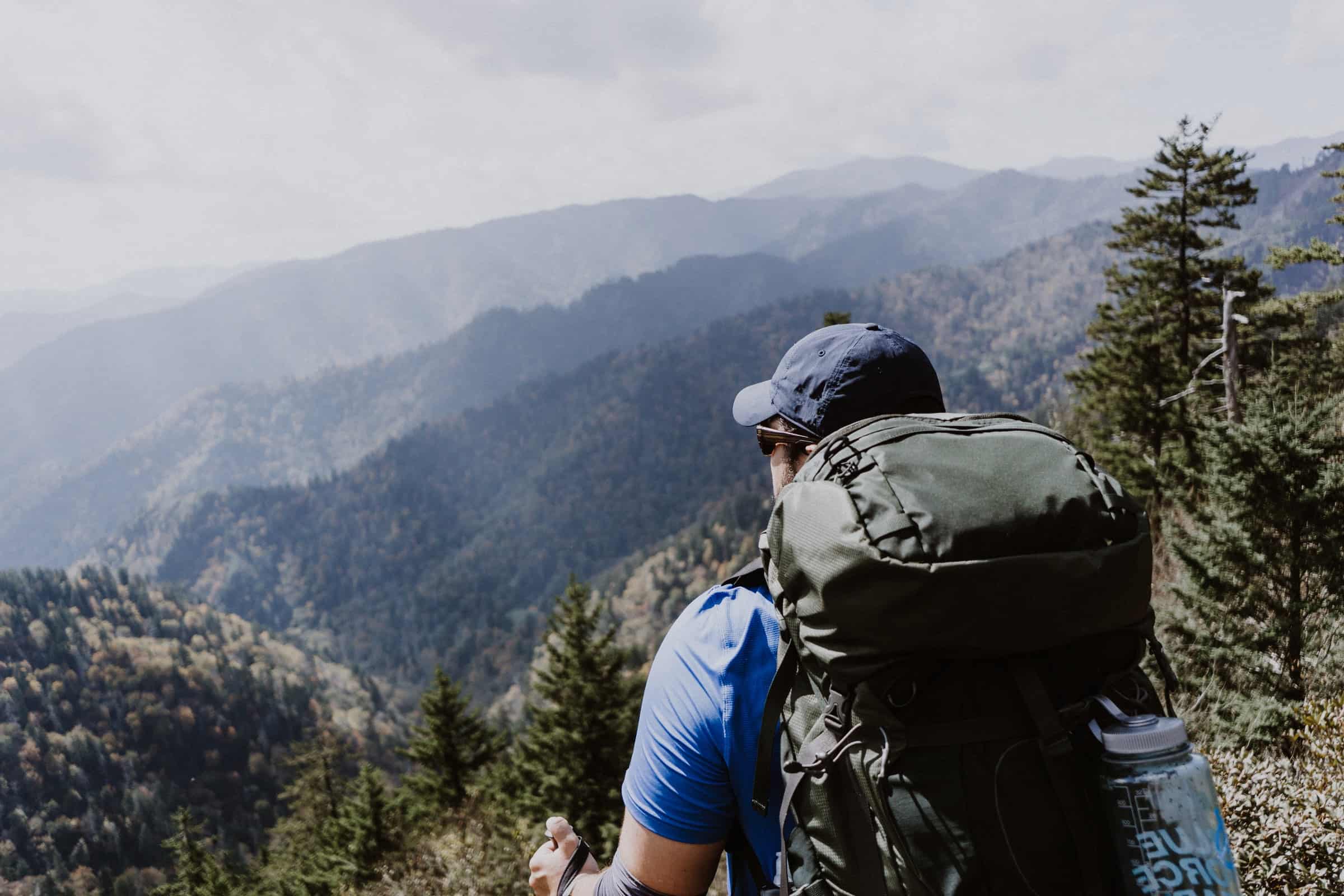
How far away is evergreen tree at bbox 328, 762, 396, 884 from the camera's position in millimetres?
24750

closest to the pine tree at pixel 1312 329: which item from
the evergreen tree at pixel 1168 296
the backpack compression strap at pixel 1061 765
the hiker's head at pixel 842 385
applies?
the evergreen tree at pixel 1168 296

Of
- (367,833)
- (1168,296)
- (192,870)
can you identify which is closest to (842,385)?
(1168,296)

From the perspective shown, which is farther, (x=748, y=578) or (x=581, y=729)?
(x=581, y=729)

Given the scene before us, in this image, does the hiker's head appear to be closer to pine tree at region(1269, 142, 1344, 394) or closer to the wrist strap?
the wrist strap

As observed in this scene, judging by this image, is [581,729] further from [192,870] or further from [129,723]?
[129,723]

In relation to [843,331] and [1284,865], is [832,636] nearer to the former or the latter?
[843,331]

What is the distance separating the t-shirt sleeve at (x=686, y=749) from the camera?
1.82 meters

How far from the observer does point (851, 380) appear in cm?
205

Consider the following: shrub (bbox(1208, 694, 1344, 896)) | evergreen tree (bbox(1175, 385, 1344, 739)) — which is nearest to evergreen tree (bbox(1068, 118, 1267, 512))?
evergreen tree (bbox(1175, 385, 1344, 739))

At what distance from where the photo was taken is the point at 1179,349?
21875 mm

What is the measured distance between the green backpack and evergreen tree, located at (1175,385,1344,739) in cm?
933

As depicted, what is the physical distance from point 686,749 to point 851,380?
96 cm

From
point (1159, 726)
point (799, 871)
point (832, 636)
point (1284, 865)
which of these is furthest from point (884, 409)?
point (1284, 865)

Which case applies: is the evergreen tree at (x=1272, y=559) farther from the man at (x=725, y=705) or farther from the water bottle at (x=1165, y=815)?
the man at (x=725, y=705)
